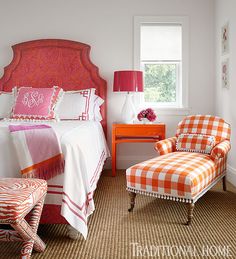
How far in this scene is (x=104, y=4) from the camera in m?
4.61

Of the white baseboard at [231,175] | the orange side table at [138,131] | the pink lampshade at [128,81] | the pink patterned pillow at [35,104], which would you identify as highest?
the pink lampshade at [128,81]

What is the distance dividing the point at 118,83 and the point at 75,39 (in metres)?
0.94

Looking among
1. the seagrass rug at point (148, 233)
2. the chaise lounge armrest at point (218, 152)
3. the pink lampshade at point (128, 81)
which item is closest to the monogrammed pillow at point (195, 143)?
the chaise lounge armrest at point (218, 152)

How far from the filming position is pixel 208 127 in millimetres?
3604

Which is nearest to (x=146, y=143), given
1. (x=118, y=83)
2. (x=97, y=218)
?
(x=118, y=83)

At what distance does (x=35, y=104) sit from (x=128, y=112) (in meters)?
1.21

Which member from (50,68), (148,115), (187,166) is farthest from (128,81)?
(187,166)

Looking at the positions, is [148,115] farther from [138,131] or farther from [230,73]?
[230,73]

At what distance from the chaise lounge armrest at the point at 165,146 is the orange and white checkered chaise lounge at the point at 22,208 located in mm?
1588

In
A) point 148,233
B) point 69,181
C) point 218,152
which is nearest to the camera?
point 69,181

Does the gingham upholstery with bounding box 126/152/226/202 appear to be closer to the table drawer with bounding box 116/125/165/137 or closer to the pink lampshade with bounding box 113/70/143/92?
the table drawer with bounding box 116/125/165/137

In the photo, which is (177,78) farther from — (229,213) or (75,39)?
(229,213)

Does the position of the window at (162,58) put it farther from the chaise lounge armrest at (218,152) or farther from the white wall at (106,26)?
the chaise lounge armrest at (218,152)

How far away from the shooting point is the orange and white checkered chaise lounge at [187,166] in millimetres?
2672
